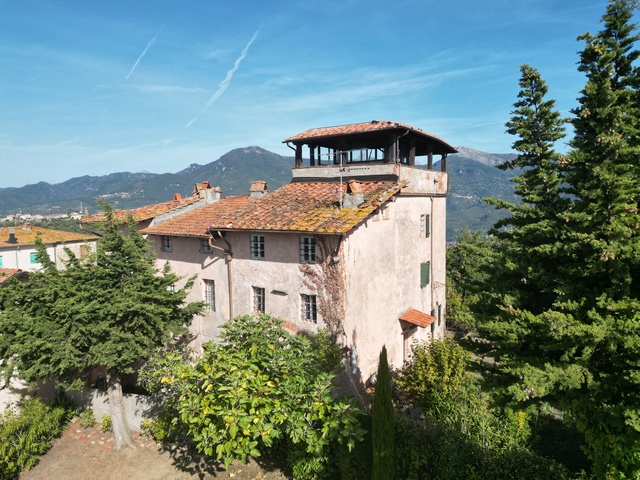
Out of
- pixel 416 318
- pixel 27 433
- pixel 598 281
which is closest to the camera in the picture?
pixel 598 281

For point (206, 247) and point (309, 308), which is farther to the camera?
point (206, 247)

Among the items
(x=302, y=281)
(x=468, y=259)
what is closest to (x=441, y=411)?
(x=302, y=281)

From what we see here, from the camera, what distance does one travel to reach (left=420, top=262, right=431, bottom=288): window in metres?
21.3

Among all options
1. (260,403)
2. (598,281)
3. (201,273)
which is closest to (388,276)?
(201,273)

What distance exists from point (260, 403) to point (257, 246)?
874cm

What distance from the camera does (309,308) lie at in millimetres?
16094

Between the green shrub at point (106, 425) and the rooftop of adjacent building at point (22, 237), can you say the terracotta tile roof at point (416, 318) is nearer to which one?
the green shrub at point (106, 425)

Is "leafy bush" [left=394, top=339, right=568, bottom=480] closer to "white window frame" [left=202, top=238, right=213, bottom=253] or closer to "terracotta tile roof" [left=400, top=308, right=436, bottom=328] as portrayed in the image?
"terracotta tile roof" [left=400, top=308, right=436, bottom=328]

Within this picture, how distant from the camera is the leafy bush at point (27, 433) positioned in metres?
13.2

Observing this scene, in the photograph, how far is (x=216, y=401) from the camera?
9.85 metres

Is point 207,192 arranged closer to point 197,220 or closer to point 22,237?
point 197,220

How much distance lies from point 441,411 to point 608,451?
16.7 feet

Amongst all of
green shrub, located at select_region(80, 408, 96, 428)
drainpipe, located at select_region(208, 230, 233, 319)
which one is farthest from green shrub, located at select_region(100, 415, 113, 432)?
drainpipe, located at select_region(208, 230, 233, 319)

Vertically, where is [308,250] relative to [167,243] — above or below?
above
